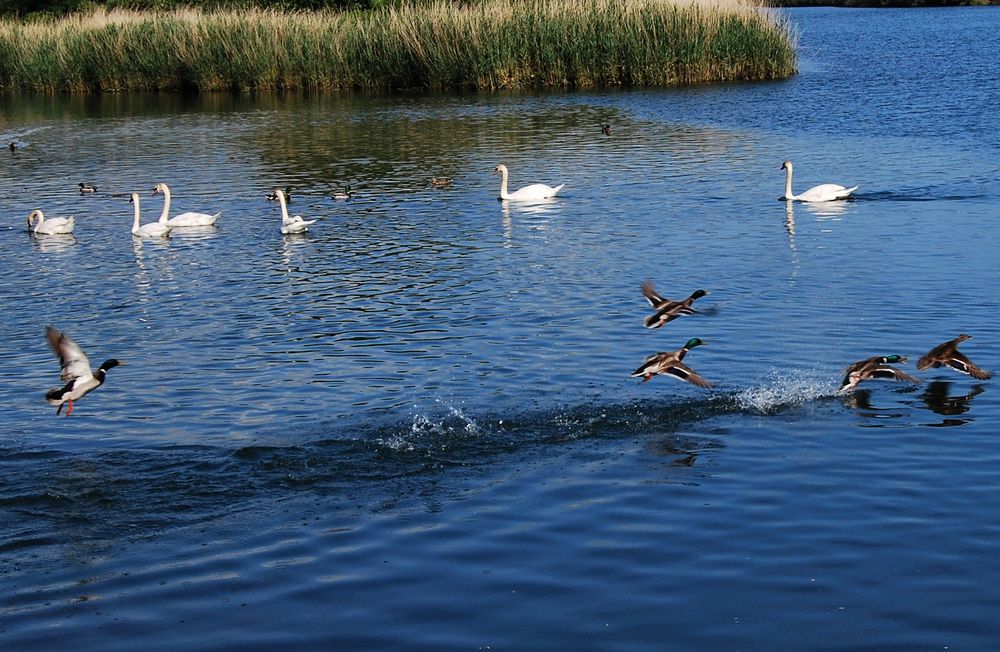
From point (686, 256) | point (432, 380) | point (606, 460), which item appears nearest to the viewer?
point (606, 460)

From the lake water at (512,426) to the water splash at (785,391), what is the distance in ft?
0.17

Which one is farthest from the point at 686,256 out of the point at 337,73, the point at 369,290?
the point at 337,73

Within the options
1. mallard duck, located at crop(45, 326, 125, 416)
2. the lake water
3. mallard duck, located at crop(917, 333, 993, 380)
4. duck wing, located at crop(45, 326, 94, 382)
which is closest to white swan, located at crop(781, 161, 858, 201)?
the lake water

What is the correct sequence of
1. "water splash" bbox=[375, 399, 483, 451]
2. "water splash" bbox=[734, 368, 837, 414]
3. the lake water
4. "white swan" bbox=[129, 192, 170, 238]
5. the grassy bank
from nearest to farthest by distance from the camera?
1. the lake water
2. "water splash" bbox=[375, 399, 483, 451]
3. "water splash" bbox=[734, 368, 837, 414]
4. "white swan" bbox=[129, 192, 170, 238]
5. the grassy bank

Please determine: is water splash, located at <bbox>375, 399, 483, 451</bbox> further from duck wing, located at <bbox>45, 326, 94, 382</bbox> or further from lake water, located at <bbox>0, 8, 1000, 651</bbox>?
duck wing, located at <bbox>45, 326, 94, 382</bbox>

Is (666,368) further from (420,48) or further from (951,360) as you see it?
(420,48)

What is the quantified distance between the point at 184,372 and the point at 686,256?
24.2 ft

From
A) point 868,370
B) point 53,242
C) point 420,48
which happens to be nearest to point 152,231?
point 53,242

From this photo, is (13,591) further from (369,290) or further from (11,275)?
(11,275)

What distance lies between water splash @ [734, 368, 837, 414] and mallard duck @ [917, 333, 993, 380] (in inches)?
31.2

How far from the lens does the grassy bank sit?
4209cm

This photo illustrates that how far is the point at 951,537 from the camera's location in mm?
8016

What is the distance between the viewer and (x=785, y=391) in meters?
11.0

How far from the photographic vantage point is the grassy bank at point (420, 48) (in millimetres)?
42094
